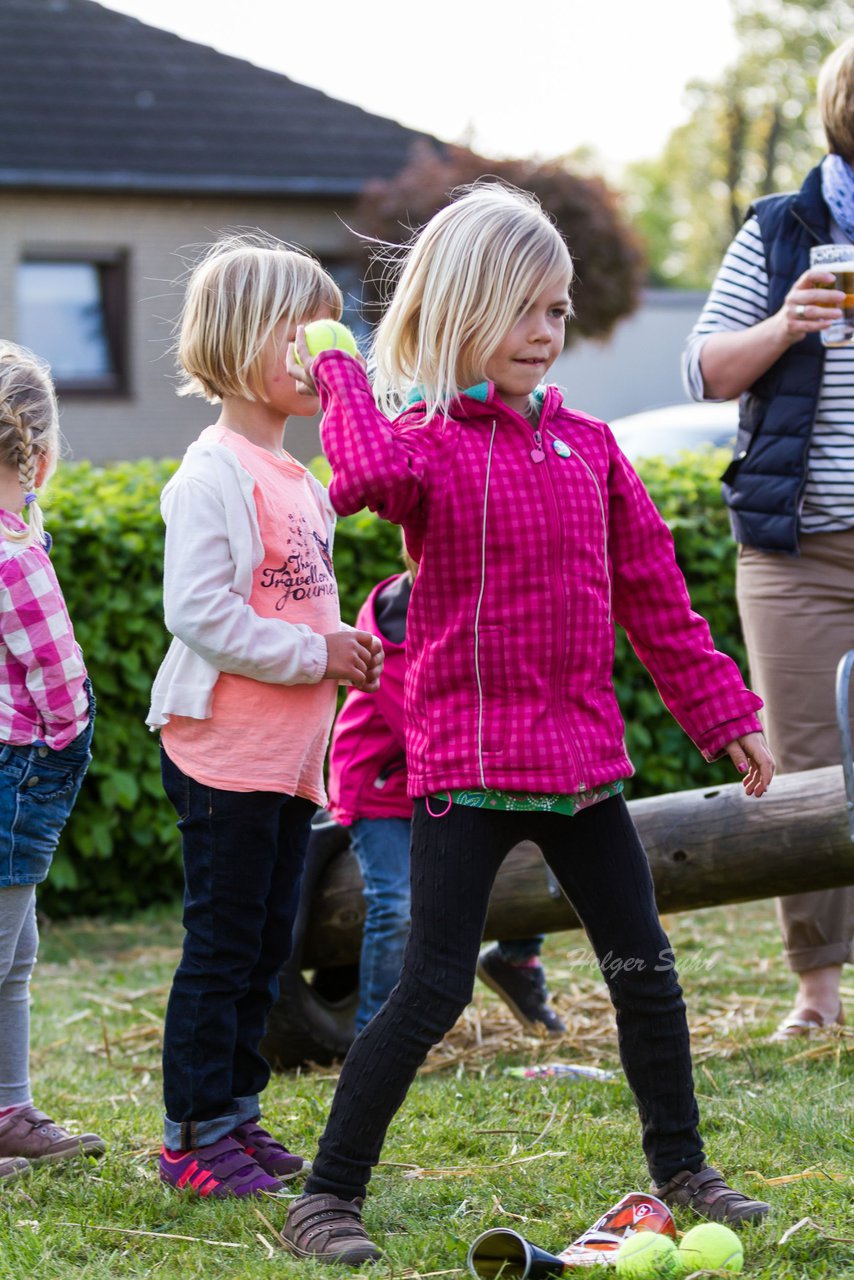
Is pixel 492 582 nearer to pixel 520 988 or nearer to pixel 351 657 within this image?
pixel 351 657

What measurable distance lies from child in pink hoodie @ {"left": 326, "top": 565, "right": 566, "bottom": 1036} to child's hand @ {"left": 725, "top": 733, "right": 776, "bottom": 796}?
126 centimetres

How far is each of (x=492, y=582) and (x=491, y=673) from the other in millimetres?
155

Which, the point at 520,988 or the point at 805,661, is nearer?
the point at 805,661

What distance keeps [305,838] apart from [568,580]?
2.82 ft

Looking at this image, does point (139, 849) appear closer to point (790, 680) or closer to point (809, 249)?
point (790, 680)

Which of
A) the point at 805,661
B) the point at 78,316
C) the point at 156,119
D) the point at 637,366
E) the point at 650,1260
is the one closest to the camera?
the point at 650,1260

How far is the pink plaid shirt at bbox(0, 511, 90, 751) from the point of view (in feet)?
10.8

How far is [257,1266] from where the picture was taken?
8.98ft

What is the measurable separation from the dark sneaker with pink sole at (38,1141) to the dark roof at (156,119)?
1485 centimetres

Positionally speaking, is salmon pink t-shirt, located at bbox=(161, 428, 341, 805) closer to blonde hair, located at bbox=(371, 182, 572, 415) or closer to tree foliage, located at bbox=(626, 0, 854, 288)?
blonde hair, located at bbox=(371, 182, 572, 415)

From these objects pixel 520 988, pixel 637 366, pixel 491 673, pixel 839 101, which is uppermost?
pixel 839 101

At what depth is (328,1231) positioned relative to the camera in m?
2.78

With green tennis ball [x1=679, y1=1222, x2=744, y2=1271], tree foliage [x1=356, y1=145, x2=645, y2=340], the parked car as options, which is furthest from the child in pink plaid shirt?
tree foliage [x1=356, y1=145, x2=645, y2=340]

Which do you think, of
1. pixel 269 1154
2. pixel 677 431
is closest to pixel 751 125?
pixel 677 431
